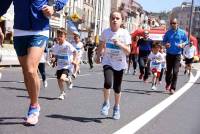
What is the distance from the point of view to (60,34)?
11.2 meters

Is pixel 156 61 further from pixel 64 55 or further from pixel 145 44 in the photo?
pixel 64 55

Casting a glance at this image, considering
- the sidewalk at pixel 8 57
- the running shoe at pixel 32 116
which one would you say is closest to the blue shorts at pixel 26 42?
the running shoe at pixel 32 116

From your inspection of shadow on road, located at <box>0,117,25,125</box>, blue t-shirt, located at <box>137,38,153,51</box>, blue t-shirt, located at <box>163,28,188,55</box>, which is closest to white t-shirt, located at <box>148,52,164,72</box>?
blue t-shirt, located at <box>163,28,188,55</box>

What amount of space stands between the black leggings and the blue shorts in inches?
64.7

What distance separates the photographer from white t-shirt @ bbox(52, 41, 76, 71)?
1133 centimetres

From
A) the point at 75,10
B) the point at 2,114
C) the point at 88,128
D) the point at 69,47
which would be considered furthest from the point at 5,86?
the point at 75,10

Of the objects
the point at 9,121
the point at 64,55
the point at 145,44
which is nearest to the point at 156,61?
the point at 145,44

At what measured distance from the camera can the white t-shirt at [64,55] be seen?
1133 centimetres

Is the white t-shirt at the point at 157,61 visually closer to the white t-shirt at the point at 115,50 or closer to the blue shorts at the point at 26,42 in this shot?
the white t-shirt at the point at 115,50

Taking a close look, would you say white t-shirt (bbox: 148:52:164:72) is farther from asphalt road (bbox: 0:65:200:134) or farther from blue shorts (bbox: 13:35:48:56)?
blue shorts (bbox: 13:35:48:56)

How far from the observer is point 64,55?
11.4 metres

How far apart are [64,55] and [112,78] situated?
3.27 metres

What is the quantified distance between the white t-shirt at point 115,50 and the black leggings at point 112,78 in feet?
0.21

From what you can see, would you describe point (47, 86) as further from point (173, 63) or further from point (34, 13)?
point (34, 13)
